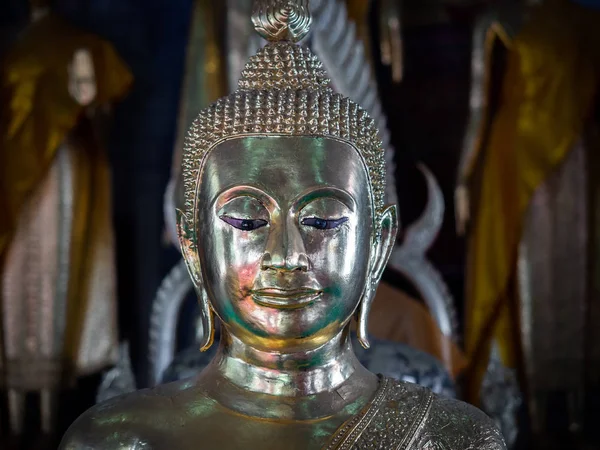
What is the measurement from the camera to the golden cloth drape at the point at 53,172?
11.4ft

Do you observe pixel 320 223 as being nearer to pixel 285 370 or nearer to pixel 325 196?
pixel 325 196

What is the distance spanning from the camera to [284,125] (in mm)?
1579

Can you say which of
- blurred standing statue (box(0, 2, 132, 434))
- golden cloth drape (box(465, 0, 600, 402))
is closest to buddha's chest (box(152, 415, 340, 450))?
golden cloth drape (box(465, 0, 600, 402))

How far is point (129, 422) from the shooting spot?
157 centimetres

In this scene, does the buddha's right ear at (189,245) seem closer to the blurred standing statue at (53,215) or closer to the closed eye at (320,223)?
the closed eye at (320,223)

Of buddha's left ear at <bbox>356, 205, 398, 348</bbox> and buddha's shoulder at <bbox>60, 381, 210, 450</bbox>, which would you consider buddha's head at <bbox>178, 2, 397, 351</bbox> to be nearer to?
buddha's left ear at <bbox>356, 205, 398, 348</bbox>

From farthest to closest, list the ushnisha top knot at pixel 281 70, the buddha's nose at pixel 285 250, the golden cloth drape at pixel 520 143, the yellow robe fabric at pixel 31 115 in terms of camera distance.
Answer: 1. the yellow robe fabric at pixel 31 115
2. the golden cloth drape at pixel 520 143
3. the ushnisha top knot at pixel 281 70
4. the buddha's nose at pixel 285 250

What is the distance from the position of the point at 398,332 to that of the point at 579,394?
3.25 ft

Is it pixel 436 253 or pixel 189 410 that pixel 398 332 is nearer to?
pixel 436 253

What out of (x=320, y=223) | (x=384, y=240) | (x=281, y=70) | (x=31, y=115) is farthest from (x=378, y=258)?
(x=31, y=115)

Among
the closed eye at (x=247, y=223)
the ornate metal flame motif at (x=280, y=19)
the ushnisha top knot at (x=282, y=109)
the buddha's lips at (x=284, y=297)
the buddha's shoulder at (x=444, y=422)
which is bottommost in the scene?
the buddha's shoulder at (x=444, y=422)

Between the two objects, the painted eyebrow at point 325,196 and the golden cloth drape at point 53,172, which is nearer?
the painted eyebrow at point 325,196

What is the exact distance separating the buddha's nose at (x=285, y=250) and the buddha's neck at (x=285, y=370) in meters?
0.15

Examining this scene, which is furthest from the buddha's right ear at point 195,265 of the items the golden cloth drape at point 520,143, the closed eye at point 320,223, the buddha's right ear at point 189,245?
the golden cloth drape at point 520,143
